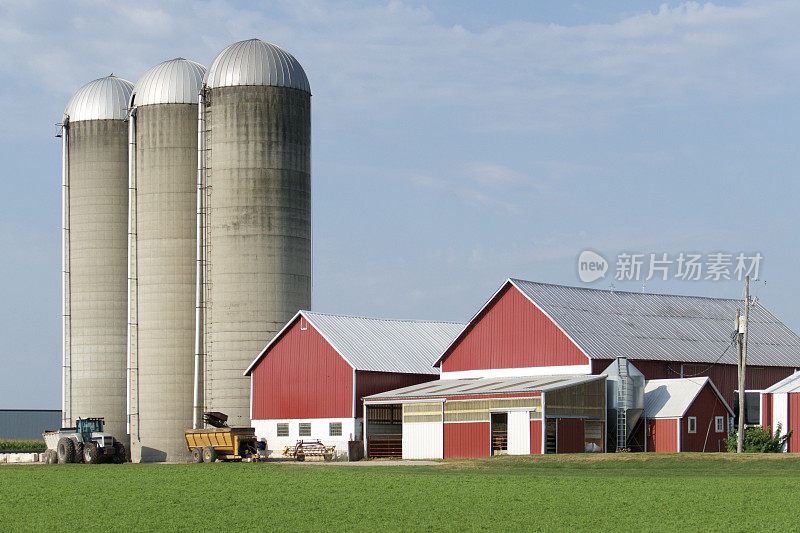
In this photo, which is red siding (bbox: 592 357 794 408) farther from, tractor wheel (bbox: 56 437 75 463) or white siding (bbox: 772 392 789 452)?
tractor wheel (bbox: 56 437 75 463)

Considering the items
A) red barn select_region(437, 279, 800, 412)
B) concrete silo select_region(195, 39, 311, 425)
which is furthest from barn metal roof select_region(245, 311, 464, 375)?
red barn select_region(437, 279, 800, 412)

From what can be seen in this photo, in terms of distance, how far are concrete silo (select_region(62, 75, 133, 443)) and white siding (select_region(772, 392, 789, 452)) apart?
37.3 metres

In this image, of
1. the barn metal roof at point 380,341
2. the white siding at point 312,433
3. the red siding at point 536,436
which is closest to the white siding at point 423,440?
the white siding at point 312,433

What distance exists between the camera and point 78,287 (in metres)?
71.0

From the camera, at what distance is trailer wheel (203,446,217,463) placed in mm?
55844

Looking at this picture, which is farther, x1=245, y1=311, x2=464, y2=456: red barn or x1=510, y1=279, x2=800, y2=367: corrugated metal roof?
x1=245, y1=311, x2=464, y2=456: red barn

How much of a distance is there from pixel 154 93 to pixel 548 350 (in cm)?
2775

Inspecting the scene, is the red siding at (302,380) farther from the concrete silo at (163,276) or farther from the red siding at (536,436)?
the red siding at (536,436)

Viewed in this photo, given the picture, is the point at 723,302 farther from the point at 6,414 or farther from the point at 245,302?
the point at 6,414

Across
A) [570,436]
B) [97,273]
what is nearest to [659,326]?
[570,436]

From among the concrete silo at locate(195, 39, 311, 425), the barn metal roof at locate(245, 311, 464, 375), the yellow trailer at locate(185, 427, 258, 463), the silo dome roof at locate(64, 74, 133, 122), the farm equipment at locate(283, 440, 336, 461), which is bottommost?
the farm equipment at locate(283, 440, 336, 461)

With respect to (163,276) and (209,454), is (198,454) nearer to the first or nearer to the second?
(209,454)

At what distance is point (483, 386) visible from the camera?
55.2 meters

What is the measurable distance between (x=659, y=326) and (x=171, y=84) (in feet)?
100
